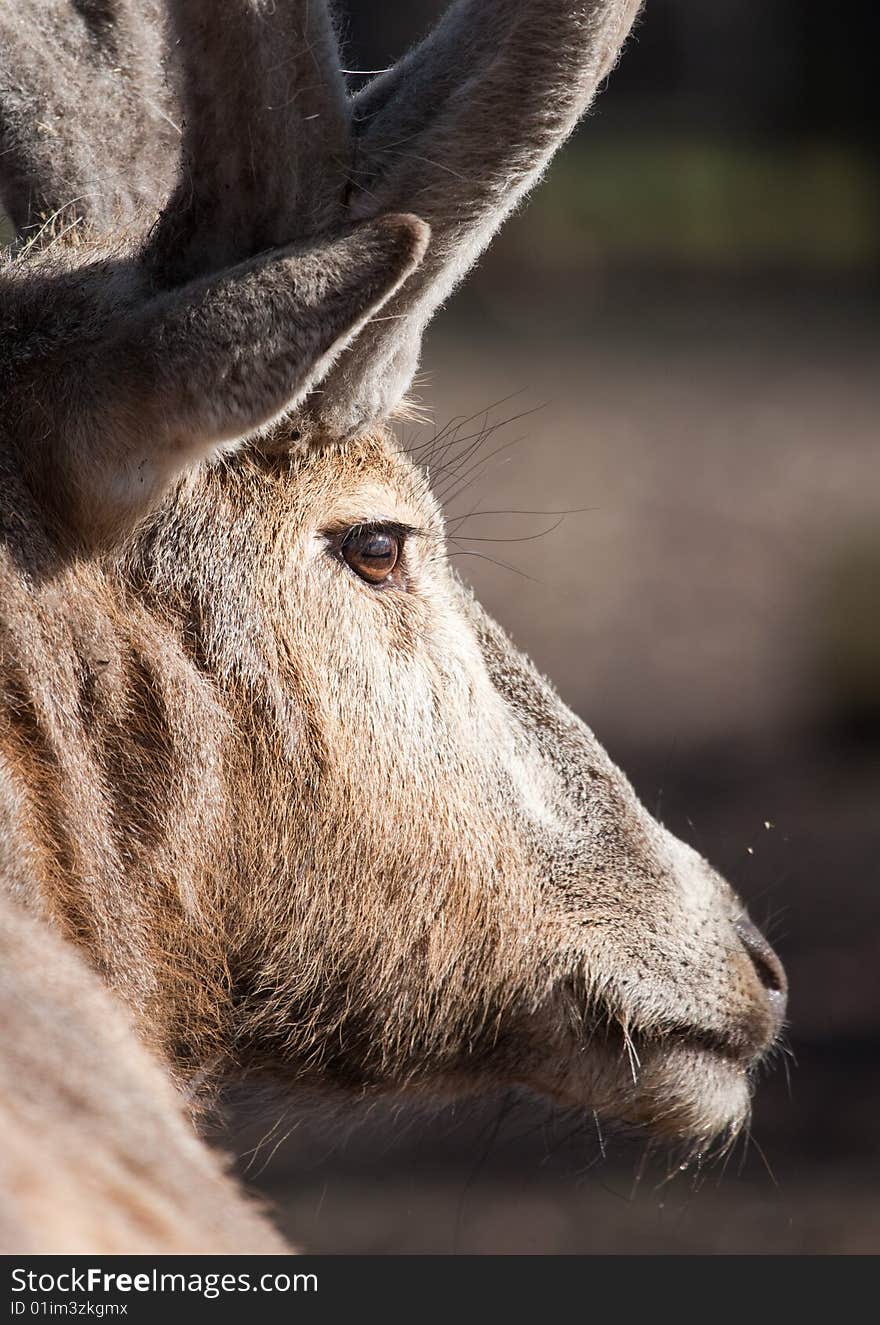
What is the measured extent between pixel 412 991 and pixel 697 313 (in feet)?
78.5

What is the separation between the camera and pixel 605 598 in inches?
613

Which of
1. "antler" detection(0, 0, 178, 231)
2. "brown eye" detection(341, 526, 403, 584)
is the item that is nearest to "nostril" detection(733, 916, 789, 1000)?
"brown eye" detection(341, 526, 403, 584)

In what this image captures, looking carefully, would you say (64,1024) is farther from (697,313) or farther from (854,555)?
(697,313)

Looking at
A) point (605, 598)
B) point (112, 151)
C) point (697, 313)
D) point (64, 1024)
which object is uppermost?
point (112, 151)

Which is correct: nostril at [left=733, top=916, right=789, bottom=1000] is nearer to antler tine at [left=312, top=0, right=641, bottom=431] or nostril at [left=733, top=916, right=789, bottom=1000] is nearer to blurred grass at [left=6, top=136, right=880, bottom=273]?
antler tine at [left=312, top=0, right=641, bottom=431]

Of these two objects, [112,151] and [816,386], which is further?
[816,386]

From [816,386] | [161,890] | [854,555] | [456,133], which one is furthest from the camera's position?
[816,386]

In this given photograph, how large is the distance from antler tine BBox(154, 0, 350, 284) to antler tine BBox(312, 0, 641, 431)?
0.09m

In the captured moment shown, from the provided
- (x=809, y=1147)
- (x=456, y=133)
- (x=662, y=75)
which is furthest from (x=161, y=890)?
(x=662, y=75)

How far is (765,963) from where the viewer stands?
381 centimetres

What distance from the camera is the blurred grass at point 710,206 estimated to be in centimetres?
2778

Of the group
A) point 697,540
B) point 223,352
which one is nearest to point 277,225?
point 223,352

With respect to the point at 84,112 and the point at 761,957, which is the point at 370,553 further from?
the point at 761,957

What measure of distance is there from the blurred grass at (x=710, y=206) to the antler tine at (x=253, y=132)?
2485 centimetres
